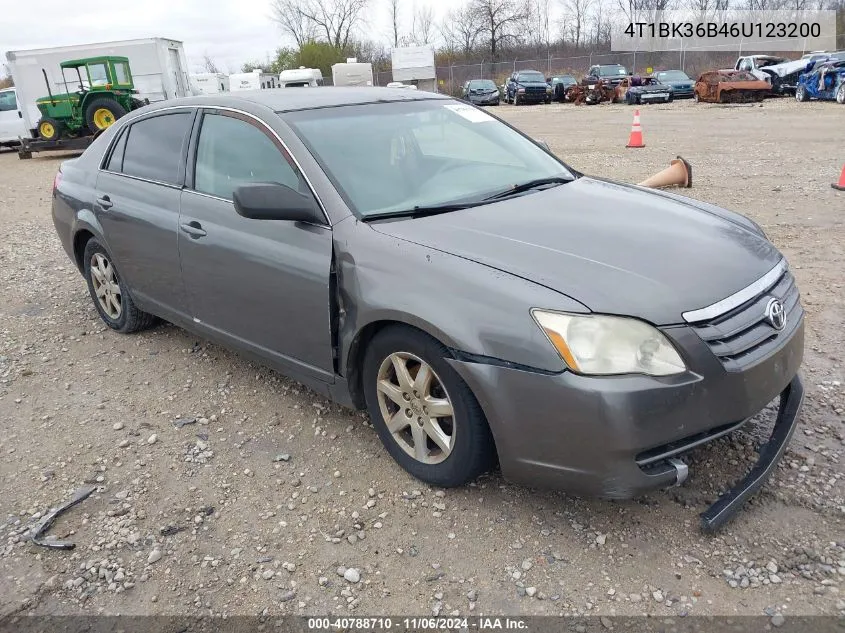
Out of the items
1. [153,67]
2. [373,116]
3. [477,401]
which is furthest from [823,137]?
[153,67]

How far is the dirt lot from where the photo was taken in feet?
7.70

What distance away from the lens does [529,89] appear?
110 feet

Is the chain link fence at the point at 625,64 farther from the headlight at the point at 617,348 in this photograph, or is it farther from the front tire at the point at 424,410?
the headlight at the point at 617,348

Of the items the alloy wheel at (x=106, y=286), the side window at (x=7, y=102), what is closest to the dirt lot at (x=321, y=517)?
the alloy wheel at (x=106, y=286)

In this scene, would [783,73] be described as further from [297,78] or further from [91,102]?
[91,102]

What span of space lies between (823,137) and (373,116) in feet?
42.9

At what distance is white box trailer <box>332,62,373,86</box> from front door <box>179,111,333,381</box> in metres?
33.0

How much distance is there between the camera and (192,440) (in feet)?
11.4

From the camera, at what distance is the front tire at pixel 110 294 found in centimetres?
468

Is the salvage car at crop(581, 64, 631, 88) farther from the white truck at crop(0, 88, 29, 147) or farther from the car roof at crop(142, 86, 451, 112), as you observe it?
the car roof at crop(142, 86, 451, 112)

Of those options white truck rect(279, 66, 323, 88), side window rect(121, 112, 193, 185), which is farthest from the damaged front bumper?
white truck rect(279, 66, 323, 88)

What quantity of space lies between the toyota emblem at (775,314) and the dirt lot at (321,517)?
67 centimetres

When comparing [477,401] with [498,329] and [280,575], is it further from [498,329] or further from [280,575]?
[280,575]

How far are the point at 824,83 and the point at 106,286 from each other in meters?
23.8
